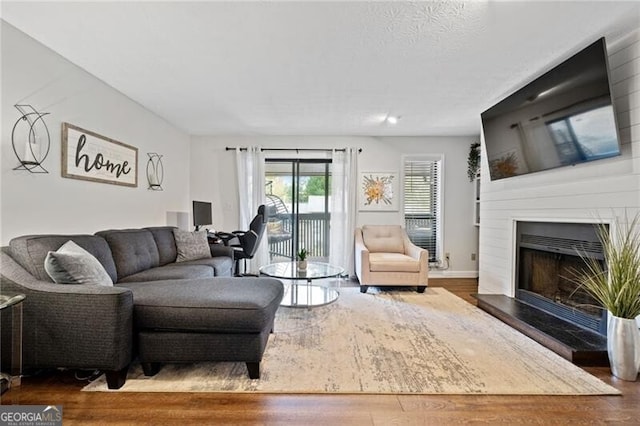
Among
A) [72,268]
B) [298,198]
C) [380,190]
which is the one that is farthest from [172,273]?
[380,190]

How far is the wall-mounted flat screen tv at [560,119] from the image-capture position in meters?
2.17

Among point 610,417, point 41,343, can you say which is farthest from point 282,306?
point 610,417

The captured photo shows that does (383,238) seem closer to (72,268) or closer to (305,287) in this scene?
(305,287)

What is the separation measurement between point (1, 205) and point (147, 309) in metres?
1.30

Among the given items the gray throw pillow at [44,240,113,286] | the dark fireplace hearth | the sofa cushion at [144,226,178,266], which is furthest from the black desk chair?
the dark fireplace hearth

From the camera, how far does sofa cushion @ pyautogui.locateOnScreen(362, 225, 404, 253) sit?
462 centimetres

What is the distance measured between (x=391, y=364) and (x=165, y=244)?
8.96 feet

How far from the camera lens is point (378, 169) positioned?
5066mm

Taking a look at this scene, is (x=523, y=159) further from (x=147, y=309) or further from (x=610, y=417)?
(x=147, y=309)

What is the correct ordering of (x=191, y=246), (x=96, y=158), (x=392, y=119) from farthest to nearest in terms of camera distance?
1. (x=392, y=119)
2. (x=191, y=246)
3. (x=96, y=158)

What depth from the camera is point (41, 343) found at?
1741mm

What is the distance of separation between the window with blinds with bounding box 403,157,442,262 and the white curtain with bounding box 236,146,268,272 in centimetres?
240

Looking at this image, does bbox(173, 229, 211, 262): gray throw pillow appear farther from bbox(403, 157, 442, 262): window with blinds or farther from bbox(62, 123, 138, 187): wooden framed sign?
bbox(403, 157, 442, 262): window with blinds

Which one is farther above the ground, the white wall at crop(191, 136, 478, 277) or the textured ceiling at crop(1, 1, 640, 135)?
the textured ceiling at crop(1, 1, 640, 135)
